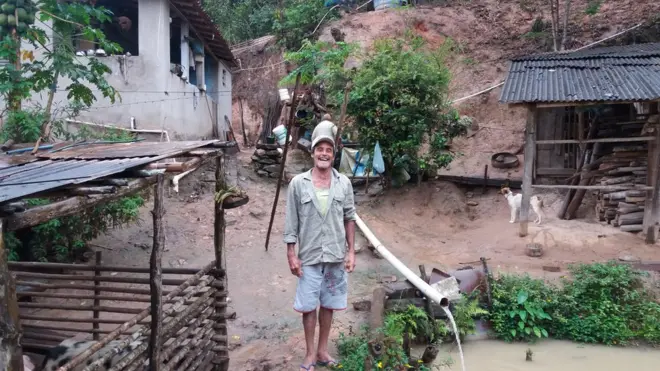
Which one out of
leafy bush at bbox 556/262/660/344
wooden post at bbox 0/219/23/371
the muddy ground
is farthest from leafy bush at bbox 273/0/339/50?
wooden post at bbox 0/219/23/371

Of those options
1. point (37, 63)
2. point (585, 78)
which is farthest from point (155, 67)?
point (585, 78)

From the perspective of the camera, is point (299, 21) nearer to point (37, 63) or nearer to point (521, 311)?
point (37, 63)

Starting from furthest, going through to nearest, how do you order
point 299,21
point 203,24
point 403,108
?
point 299,21, point 203,24, point 403,108

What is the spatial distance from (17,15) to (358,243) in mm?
5701

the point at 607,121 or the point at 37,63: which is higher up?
the point at 37,63

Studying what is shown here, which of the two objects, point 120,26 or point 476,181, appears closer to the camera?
point 120,26

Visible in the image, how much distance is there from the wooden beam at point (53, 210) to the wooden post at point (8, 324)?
130 millimetres

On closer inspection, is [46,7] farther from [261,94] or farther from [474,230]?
[261,94]

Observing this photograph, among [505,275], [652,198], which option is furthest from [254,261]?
[652,198]

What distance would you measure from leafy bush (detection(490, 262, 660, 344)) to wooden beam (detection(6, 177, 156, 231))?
16.0 ft

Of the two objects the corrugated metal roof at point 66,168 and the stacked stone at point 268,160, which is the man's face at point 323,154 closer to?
the corrugated metal roof at point 66,168

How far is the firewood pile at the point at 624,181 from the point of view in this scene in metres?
8.77

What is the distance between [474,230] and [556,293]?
3912 millimetres

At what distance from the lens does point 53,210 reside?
2242 millimetres
